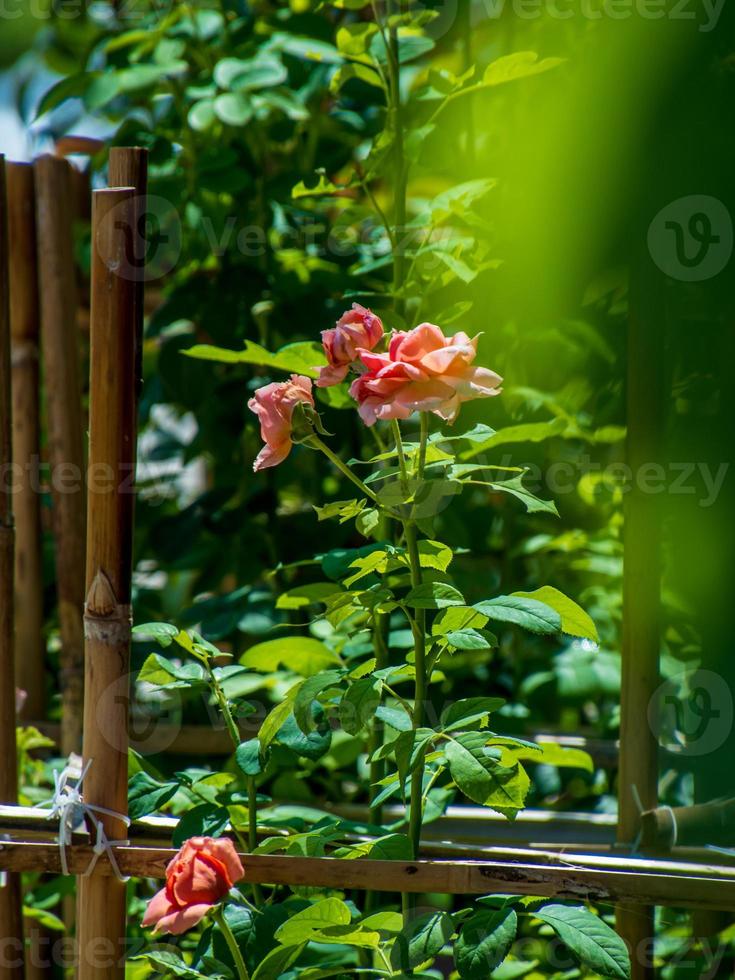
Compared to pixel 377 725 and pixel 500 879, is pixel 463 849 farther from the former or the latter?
pixel 377 725

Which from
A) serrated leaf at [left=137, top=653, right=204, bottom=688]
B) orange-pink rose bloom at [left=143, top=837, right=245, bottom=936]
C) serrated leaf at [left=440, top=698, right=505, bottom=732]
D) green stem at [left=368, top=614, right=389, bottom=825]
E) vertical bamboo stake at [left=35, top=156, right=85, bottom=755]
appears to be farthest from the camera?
vertical bamboo stake at [left=35, top=156, right=85, bottom=755]

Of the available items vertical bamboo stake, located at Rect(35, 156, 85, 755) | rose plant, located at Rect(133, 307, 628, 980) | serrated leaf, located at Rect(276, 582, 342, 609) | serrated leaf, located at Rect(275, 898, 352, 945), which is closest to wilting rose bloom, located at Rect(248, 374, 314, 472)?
rose plant, located at Rect(133, 307, 628, 980)

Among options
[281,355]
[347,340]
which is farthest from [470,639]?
[281,355]

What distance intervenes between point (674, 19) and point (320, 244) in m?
1.05

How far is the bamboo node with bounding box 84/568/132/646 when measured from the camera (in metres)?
0.86

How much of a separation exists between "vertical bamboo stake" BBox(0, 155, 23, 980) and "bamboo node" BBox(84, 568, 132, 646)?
Result: 22cm

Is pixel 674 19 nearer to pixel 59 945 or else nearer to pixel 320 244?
pixel 320 244

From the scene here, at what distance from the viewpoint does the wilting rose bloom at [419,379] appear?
69 cm

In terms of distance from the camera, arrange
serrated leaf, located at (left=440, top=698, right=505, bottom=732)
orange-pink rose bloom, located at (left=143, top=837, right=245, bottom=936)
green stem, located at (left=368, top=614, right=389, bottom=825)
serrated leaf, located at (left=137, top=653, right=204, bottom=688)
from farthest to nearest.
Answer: green stem, located at (left=368, top=614, right=389, bottom=825), serrated leaf, located at (left=137, top=653, right=204, bottom=688), serrated leaf, located at (left=440, top=698, right=505, bottom=732), orange-pink rose bloom, located at (left=143, top=837, right=245, bottom=936)

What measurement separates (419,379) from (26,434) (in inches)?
35.4

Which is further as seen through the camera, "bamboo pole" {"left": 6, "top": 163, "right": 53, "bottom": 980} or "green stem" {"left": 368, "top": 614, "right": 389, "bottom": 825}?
"bamboo pole" {"left": 6, "top": 163, "right": 53, "bottom": 980}

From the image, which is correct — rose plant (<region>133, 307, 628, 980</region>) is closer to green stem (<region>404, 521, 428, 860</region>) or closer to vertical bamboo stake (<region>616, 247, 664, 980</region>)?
green stem (<region>404, 521, 428, 860</region>)

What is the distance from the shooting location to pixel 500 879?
31.2 inches

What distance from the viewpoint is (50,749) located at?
1561 mm
